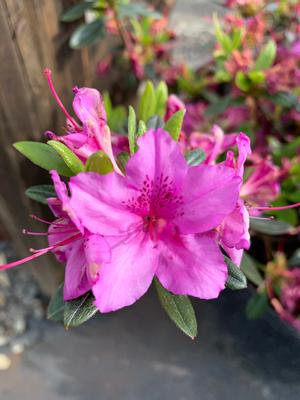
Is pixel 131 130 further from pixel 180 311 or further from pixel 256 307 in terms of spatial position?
pixel 256 307

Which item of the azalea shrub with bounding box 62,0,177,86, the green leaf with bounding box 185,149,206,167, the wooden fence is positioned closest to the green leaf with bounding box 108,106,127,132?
the wooden fence

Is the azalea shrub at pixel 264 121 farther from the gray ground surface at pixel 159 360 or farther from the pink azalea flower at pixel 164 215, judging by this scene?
the pink azalea flower at pixel 164 215

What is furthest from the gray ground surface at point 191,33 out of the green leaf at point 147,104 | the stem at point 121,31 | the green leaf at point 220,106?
the green leaf at point 147,104

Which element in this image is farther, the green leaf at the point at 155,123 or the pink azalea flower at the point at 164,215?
the green leaf at the point at 155,123

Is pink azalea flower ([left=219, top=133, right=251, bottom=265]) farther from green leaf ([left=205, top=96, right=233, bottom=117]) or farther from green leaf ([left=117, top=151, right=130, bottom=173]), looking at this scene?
green leaf ([left=205, top=96, right=233, bottom=117])

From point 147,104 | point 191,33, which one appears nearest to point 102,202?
point 147,104

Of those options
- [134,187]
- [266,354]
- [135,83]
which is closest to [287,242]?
[266,354]

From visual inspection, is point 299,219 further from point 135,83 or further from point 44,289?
point 44,289
